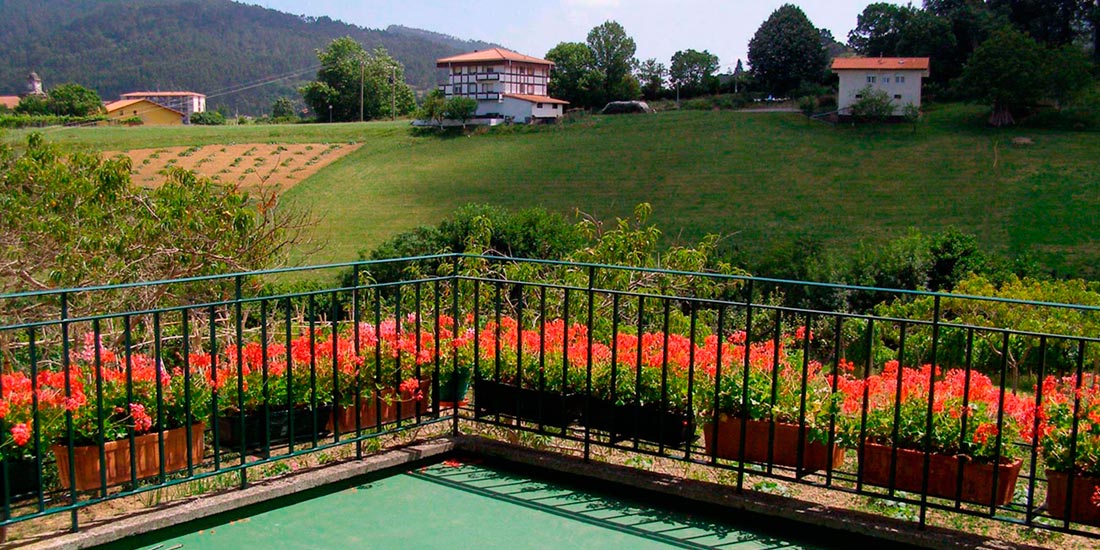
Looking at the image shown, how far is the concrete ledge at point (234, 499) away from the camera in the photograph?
3.19m

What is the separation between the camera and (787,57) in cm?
6050

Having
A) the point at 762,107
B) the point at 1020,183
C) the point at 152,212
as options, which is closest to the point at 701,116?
the point at 762,107

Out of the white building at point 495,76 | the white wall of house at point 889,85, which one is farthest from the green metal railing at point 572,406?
the white building at point 495,76

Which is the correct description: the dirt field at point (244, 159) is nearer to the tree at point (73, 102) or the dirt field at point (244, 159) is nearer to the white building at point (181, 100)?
the tree at point (73, 102)

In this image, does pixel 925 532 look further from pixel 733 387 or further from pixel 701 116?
pixel 701 116

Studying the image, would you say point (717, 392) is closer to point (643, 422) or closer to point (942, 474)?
point (643, 422)

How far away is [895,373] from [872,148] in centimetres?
4072

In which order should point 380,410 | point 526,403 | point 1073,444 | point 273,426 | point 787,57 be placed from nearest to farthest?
point 1073,444
point 273,426
point 380,410
point 526,403
point 787,57

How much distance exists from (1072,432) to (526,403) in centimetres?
250

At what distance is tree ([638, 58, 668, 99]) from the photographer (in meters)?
64.6

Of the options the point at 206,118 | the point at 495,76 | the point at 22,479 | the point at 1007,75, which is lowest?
the point at 22,479

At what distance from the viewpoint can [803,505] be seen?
3.62m

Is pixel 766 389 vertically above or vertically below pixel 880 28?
below

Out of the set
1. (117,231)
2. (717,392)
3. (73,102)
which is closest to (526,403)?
(717,392)
